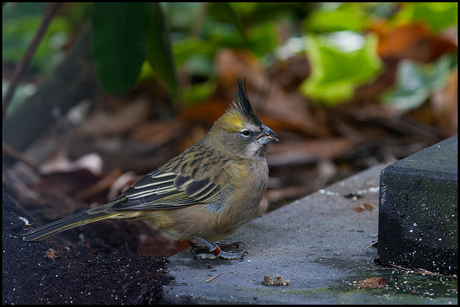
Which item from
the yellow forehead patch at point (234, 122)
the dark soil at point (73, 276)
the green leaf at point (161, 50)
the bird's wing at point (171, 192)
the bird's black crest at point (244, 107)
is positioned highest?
the green leaf at point (161, 50)

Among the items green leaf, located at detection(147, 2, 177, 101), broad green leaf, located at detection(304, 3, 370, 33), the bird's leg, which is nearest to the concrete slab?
the bird's leg

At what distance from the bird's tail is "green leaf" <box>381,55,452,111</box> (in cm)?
419

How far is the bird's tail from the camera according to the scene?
308 cm

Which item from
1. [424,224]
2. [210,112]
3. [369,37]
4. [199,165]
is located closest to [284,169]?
[210,112]

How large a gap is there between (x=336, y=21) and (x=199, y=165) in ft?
14.7

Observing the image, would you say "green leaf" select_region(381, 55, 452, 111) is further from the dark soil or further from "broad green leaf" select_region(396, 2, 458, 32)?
the dark soil

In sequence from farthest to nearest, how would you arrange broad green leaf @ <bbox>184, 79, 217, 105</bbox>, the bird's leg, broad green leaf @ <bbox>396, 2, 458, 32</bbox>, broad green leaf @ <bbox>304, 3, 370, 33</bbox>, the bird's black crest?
broad green leaf @ <bbox>304, 3, 370, 33</bbox>, broad green leaf @ <bbox>184, 79, 217, 105</bbox>, broad green leaf @ <bbox>396, 2, 458, 32</bbox>, the bird's black crest, the bird's leg

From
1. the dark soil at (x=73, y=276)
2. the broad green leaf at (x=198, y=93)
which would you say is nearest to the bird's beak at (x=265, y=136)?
the dark soil at (x=73, y=276)

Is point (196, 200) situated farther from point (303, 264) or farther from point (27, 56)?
point (27, 56)

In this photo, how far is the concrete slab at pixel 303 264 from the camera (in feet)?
8.17

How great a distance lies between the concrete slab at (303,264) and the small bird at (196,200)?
0.19 meters

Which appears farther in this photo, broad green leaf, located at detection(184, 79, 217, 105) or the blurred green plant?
broad green leaf, located at detection(184, 79, 217, 105)

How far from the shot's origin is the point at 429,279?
2.65 m

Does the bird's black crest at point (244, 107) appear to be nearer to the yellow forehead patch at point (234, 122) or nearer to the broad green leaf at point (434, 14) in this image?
the yellow forehead patch at point (234, 122)
